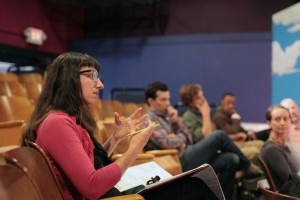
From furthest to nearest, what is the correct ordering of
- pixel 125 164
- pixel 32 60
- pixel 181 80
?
pixel 32 60 < pixel 181 80 < pixel 125 164

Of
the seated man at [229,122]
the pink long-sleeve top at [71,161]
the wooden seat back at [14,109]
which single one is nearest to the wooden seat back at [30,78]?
the wooden seat back at [14,109]

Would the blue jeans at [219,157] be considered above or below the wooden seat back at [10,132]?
below

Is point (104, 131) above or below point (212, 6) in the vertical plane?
below

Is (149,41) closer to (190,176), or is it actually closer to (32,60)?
(32,60)

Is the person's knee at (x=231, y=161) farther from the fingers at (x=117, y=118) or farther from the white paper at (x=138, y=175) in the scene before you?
the fingers at (x=117, y=118)

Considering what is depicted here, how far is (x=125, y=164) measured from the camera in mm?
1457

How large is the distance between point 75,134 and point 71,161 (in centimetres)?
10

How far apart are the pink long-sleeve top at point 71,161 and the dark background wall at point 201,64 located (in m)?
5.57

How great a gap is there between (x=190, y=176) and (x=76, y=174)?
49cm

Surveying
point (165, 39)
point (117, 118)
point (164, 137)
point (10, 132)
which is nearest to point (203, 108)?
point (164, 137)

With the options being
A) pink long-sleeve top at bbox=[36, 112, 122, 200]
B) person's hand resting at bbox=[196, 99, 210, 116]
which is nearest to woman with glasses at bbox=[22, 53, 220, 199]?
pink long-sleeve top at bbox=[36, 112, 122, 200]

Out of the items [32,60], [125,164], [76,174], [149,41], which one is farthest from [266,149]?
[32,60]

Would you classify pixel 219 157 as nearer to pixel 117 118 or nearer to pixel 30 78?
pixel 117 118

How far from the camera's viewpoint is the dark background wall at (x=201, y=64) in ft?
21.9
